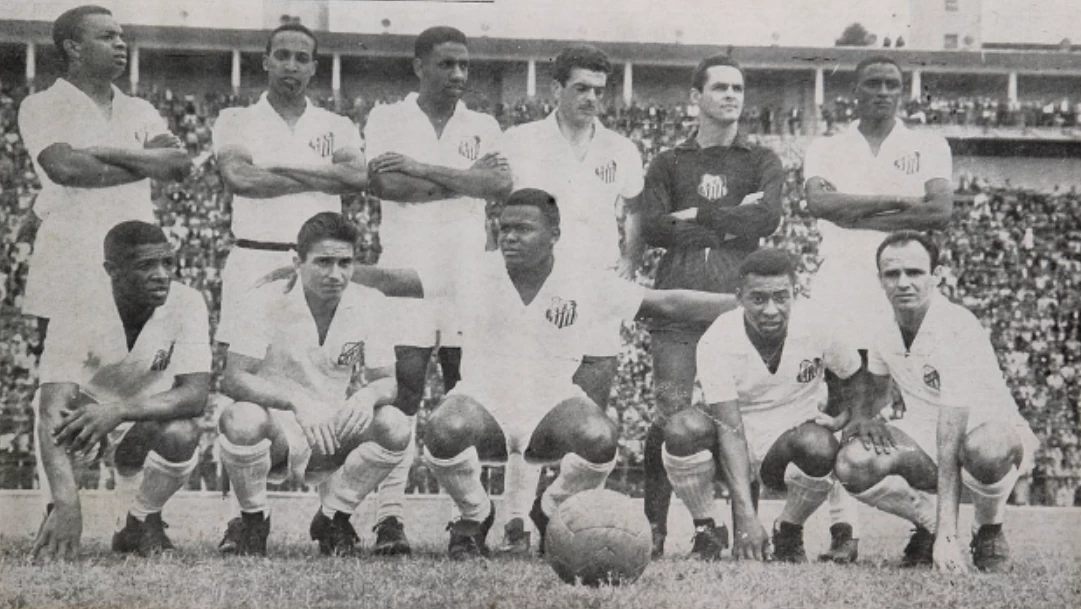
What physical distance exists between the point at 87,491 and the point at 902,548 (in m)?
4.74

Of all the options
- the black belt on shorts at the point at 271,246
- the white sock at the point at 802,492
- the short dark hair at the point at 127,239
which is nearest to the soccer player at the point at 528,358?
the black belt on shorts at the point at 271,246

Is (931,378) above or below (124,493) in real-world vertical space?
above

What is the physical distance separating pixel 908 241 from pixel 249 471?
13.4 feet

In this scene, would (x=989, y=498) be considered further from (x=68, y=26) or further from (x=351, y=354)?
(x=68, y=26)

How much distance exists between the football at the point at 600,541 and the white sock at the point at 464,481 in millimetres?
782

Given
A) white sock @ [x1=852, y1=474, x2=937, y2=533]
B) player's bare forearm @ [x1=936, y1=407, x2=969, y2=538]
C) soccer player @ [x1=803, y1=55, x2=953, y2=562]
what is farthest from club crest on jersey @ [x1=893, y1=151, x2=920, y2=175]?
white sock @ [x1=852, y1=474, x2=937, y2=533]

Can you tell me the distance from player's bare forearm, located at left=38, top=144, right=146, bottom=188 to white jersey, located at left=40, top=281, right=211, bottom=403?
0.65m

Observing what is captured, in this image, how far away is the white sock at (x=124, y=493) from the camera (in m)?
7.08

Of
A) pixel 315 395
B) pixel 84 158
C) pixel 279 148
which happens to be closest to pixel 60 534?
pixel 315 395

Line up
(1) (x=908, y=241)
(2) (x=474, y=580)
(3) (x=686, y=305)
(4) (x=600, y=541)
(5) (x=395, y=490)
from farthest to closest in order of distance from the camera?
(1) (x=908, y=241)
(3) (x=686, y=305)
(5) (x=395, y=490)
(2) (x=474, y=580)
(4) (x=600, y=541)

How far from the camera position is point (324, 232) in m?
7.24

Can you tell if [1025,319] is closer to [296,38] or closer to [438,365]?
[438,365]

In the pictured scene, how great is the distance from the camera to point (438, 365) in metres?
7.38

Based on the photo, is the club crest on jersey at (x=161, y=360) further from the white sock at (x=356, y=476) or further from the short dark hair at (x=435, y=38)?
the short dark hair at (x=435, y=38)
